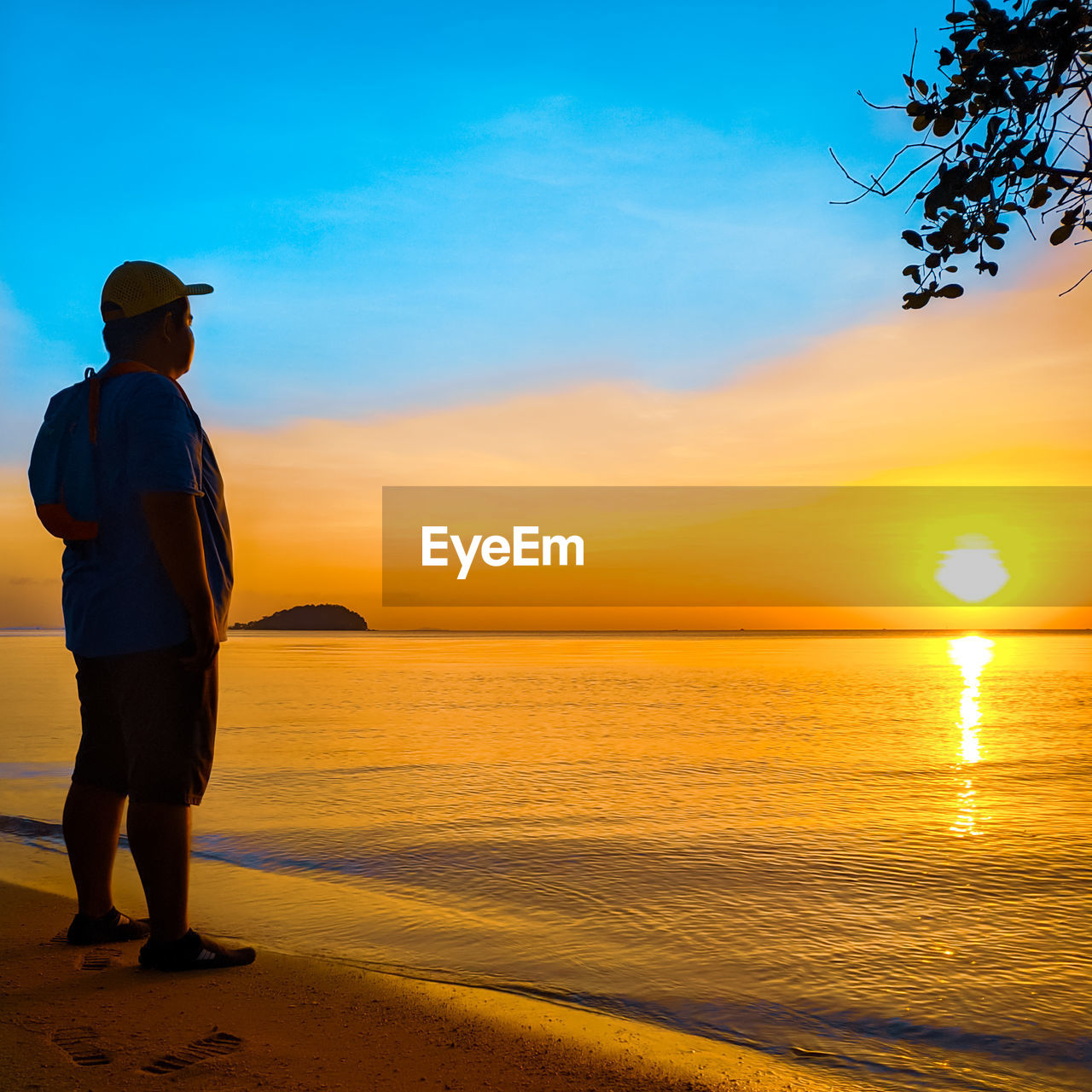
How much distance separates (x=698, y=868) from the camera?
559 cm

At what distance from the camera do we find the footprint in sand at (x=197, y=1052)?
246cm

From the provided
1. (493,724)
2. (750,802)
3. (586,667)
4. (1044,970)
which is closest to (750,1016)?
(1044,970)

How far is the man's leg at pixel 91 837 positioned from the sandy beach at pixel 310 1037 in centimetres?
19

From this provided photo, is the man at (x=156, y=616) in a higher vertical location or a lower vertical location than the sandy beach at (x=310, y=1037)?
higher

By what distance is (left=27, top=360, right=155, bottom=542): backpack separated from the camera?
10.5ft

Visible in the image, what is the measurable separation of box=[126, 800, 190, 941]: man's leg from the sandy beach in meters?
0.17

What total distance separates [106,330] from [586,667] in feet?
91.3

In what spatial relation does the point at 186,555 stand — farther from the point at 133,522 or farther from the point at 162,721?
the point at 162,721

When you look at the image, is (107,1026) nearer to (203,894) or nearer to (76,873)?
(76,873)

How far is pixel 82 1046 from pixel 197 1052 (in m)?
0.31

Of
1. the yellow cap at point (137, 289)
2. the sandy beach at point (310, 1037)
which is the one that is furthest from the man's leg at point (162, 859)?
the yellow cap at point (137, 289)

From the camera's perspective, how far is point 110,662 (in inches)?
126

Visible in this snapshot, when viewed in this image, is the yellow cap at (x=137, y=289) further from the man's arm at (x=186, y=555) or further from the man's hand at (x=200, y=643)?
the man's hand at (x=200, y=643)

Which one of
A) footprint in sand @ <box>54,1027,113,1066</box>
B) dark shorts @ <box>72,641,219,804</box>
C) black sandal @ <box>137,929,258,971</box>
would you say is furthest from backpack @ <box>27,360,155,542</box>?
footprint in sand @ <box>54,1027,113,1066</box>
